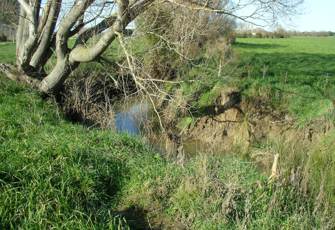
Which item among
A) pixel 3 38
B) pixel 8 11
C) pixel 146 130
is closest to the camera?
pixel 146 130

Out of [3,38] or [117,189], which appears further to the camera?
[3,38]

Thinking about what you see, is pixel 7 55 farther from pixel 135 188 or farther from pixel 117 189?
pixel 135 188

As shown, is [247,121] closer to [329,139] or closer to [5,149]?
[329,139]

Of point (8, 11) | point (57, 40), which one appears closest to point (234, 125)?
point (57, 40)

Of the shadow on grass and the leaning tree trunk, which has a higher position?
the leaning tree trunk

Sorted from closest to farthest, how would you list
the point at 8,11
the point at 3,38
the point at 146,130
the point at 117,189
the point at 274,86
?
1. the point at 117,189
2. the point at 146,130
3. the point at 274,86
4. the point at 8,11
5. the point at 3,38

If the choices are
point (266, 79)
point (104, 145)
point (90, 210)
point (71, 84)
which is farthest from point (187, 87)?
point (90, 210)

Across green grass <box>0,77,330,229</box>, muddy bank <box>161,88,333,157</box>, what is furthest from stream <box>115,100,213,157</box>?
green grass <box>0,77,330,229</box>

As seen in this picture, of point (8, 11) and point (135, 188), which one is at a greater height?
point (8, 11)

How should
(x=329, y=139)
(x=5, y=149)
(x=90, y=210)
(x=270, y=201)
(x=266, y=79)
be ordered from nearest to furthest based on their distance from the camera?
(x=90, y=210)
(x=270, y=201)
(x=5, y=149)
(x=329, y=139)
(x=266, y=79)

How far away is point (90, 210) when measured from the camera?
23.7 feet

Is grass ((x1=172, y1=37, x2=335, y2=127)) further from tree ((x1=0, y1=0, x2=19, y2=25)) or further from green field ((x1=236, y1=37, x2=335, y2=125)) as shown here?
tree ((x1=0, y1=0, x2=19, y2=25))

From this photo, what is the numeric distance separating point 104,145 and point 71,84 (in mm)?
6872

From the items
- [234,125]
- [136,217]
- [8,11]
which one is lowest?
[234,125]
